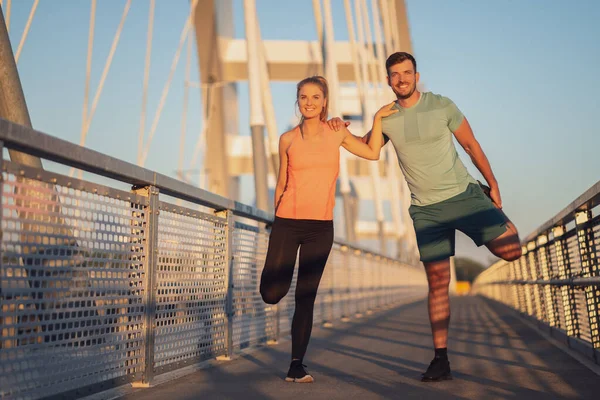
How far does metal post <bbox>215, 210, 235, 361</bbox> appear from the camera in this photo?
233 inches

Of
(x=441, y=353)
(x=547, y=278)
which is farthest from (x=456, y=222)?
(x=547, y=278)

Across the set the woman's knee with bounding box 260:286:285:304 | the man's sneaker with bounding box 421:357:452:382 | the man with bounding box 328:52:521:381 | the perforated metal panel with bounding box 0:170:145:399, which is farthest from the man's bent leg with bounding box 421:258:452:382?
the perforated metal panel with bounding box 0:170:145:399

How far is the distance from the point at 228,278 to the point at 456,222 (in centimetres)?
201

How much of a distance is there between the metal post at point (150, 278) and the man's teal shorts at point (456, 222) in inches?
58.1

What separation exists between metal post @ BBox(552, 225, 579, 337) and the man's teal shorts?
1.92 m

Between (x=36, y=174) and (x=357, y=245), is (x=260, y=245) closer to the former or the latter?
(x=36, y=174)

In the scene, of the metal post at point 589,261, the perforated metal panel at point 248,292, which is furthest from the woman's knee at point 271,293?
the metal post at point 589,261

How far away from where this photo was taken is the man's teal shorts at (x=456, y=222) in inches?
181

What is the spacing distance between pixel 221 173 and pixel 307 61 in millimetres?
5185

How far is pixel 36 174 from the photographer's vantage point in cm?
324

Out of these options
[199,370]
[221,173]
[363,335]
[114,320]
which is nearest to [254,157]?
[363,335]

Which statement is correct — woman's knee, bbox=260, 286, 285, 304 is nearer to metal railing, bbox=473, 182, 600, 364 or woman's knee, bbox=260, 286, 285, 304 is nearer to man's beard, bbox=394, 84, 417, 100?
man's beard, bbox=394, 84, 417, 100

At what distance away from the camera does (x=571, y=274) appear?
20.9ft

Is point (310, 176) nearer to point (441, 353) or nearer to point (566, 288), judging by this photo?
point (441, 353)
